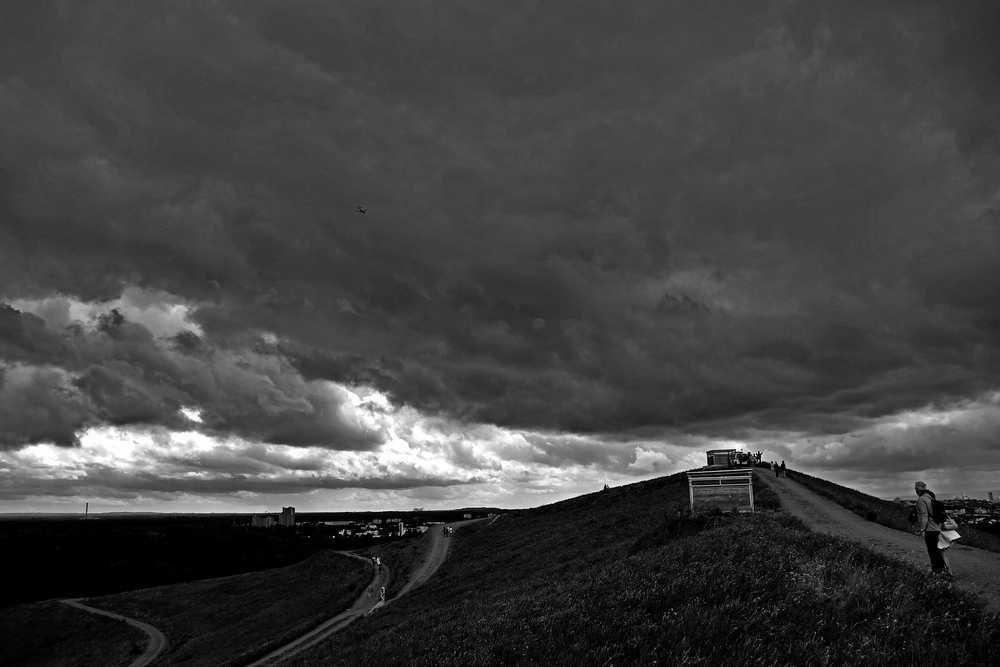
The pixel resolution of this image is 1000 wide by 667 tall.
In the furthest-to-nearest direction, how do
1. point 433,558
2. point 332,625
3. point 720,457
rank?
point 433,558 → point 720,457 → point 332,625

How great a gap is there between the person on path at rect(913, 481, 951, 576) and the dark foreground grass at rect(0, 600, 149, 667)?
60884 millimetres

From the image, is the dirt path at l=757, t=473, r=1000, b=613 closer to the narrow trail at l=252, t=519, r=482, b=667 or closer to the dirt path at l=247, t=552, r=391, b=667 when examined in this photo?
the narrow trail at l=252, t=519, r=482, b=667

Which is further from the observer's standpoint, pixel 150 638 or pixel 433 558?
pixel 433 558

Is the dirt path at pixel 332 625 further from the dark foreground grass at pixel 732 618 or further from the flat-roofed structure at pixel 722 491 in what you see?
the flat-roofed structure at pixel 722 491

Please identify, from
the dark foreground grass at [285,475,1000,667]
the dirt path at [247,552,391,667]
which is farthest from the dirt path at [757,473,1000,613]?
the dirt path at [247,552,391,667]

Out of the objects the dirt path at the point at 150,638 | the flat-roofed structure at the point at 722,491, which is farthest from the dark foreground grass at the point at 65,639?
the flat-roofed structure at the point at 722,491

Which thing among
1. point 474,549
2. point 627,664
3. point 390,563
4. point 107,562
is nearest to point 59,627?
point 390,563

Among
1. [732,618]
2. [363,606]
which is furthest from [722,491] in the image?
[363,606]

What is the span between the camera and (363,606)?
165ft

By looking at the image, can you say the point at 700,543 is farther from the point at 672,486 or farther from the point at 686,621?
the point at 672,486

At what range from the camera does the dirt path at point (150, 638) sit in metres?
51.2

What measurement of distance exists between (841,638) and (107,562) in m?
170

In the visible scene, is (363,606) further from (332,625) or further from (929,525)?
(929,525)

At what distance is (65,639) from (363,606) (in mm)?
43965
